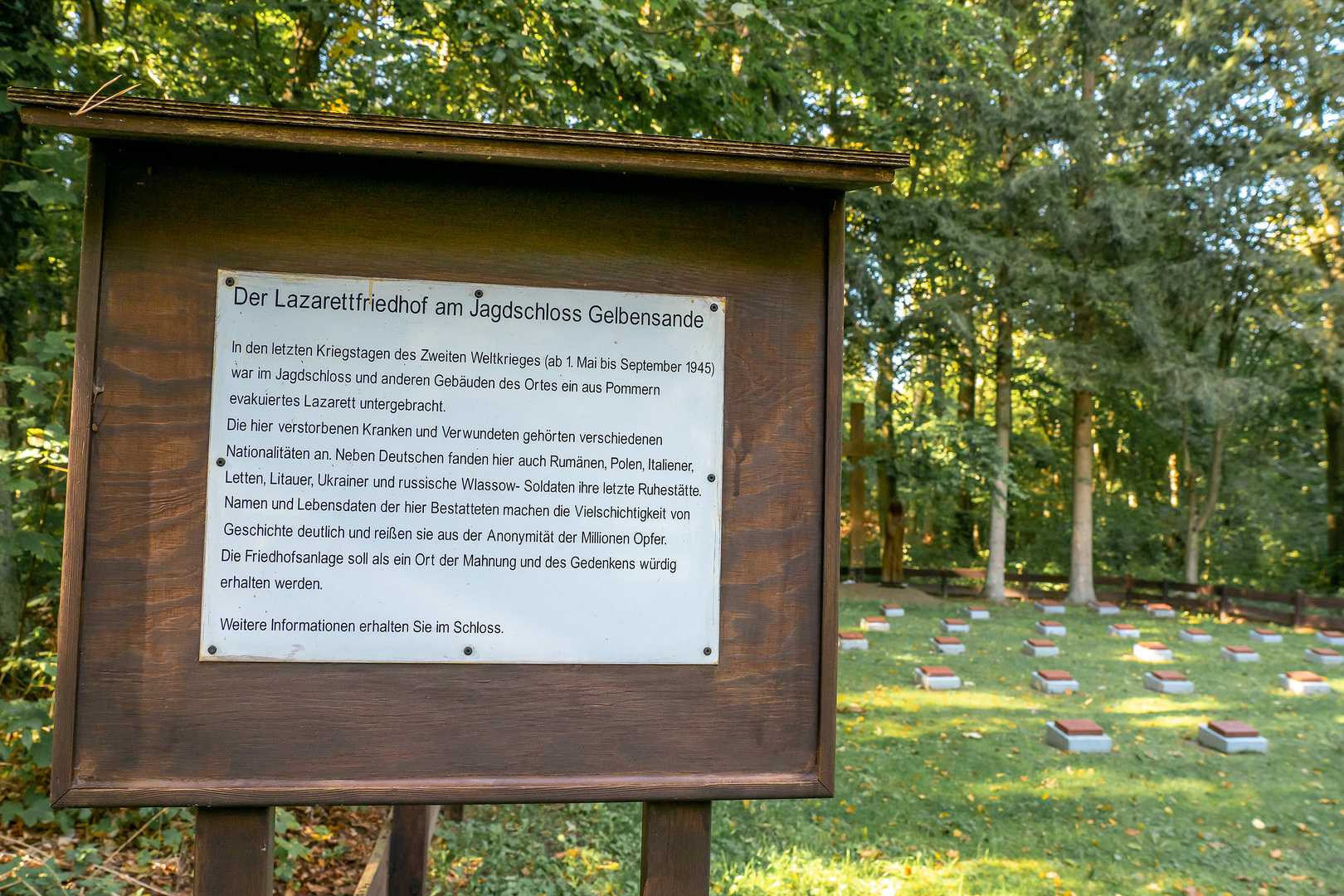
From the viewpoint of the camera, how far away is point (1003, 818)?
5430 mm

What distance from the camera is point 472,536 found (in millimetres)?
1638

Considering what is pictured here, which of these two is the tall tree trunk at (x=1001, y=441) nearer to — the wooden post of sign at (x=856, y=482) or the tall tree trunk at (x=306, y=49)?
the wooden post of sign at (x=856, y=482)

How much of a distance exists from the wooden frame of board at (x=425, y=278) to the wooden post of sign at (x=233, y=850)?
97mm

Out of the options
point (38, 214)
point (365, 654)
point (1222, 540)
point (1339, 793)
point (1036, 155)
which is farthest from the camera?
point (1222, 540)

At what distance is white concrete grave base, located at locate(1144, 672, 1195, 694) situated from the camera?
9188 mm

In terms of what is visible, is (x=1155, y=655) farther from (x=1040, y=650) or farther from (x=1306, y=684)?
(x=1306, y=684)

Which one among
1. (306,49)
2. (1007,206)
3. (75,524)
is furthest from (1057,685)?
(1007,206)

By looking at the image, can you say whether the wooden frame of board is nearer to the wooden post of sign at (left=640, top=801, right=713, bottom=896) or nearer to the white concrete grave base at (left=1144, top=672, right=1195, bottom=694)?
the wooden post of sign at (left=640, top=801, right=713, bottom=896)

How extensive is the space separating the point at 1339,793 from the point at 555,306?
7409 mm

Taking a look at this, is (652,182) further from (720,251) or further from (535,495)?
(535,495)

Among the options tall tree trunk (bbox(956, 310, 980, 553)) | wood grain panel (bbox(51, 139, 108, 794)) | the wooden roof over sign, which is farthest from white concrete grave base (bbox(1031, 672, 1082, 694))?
wood grain panel (bbox(51, 139, 108, 794))

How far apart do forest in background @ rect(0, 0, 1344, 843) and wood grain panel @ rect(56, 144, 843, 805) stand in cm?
272

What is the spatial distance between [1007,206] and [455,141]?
1647 cm

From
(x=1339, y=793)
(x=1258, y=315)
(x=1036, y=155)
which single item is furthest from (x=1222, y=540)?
(x=1339, y=793)
